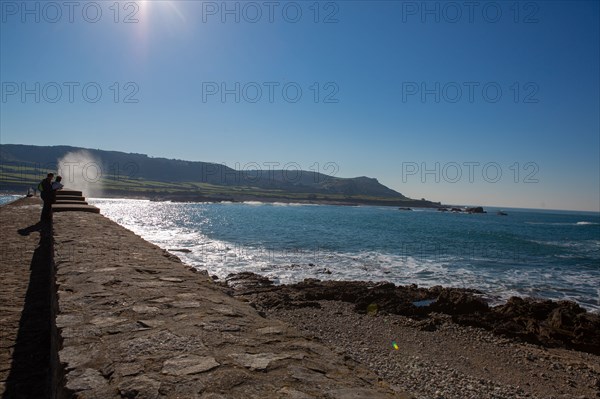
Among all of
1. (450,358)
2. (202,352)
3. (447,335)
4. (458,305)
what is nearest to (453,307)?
(458,305)

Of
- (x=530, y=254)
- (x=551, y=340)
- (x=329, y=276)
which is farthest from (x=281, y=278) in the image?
(x=530, y=254)

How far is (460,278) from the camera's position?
21812 mm

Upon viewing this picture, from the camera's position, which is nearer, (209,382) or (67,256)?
(209,382)

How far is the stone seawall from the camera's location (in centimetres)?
237

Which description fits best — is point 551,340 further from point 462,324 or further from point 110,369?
point 110,369

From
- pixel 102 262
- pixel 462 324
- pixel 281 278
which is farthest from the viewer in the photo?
pixel 281 278

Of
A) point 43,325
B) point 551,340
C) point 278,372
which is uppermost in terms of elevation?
point 278,372

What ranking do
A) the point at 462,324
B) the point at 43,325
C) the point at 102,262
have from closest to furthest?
1. the point at 43,325
2. the point at 102,262
3. the point at 462,324

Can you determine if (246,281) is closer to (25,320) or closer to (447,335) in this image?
(447,335)

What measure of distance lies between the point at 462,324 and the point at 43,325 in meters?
13.2

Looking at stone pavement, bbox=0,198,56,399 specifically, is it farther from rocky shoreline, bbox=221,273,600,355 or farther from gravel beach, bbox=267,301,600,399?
rocky shoreline, bbox=221,273,600,355

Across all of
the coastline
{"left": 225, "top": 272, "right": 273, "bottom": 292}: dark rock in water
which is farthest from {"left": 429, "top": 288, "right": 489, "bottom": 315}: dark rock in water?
{"left": 225, "top": 272, "right": 273, "bottom": 292}: dark rock in water

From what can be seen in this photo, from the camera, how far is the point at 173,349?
2.84 metres

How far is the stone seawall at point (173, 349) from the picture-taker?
2365 millimetres
